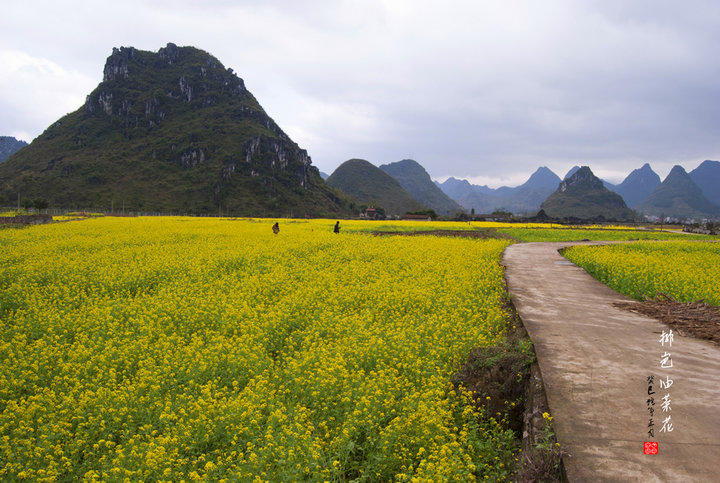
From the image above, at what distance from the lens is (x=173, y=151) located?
15662cm

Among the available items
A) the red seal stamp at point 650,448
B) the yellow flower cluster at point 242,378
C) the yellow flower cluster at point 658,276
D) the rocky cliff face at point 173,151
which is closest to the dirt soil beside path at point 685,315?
the yellow flower cluster at point 658,276

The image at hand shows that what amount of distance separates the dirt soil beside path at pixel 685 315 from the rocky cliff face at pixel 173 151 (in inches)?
4582

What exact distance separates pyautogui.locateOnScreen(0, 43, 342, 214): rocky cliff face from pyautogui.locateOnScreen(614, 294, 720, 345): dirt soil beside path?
116 meters

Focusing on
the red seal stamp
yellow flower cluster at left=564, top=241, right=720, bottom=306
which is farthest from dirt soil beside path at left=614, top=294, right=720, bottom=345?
the red seal stamp

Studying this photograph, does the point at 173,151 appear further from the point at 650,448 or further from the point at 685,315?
the point at 650,448

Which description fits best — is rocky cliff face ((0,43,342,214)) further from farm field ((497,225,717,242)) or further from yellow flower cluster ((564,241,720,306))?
yellow flower cluster ((564,241,720,306))

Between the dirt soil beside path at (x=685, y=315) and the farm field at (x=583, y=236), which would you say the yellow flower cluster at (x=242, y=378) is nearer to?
the dirt soil beside path at (x=685, y=315)

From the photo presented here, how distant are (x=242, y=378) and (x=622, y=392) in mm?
4978

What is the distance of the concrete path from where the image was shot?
321 cm

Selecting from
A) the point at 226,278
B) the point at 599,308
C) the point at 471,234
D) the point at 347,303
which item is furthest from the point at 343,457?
the point at 471,234

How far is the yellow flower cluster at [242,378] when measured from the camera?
4145 millimetres

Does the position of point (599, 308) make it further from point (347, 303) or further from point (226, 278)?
point (226, 278)

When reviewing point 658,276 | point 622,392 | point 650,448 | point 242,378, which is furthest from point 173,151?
point 650,448

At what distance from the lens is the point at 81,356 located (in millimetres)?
6547
